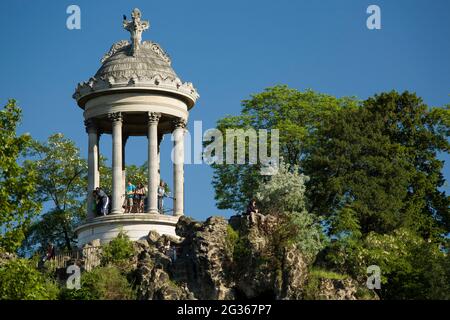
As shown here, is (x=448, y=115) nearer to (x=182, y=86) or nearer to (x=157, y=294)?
(x=182, y=86)

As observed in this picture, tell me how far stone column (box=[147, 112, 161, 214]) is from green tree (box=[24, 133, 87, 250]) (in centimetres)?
1879

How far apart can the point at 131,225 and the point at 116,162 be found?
4.60m

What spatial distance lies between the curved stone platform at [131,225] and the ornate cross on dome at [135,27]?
11292 mm

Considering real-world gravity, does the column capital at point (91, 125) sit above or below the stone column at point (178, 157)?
above

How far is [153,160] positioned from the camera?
103312 millimetres

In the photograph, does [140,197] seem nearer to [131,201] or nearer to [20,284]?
[131,201]

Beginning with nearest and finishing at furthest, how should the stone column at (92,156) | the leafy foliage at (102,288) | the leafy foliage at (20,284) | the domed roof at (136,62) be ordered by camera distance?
1. the leafy foliage at (20,284)
2. the leafy foliage at (102,288)
3. the domed roof at (136,62)
4. the stone column at (92,156)

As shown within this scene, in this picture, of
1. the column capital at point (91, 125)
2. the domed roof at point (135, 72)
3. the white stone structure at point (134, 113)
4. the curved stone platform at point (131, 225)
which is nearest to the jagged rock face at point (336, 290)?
the curved stone platform at point (131, 225)

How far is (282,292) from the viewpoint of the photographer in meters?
87.8

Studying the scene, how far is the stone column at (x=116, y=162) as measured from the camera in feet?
338

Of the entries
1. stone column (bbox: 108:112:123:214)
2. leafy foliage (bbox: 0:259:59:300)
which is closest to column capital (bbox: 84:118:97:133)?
stone column (bbox: 108:112:123:214)

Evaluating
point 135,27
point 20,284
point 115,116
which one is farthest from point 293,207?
point 20,284

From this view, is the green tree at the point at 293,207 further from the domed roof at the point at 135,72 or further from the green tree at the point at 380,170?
the domed roof at the point at 135,72
